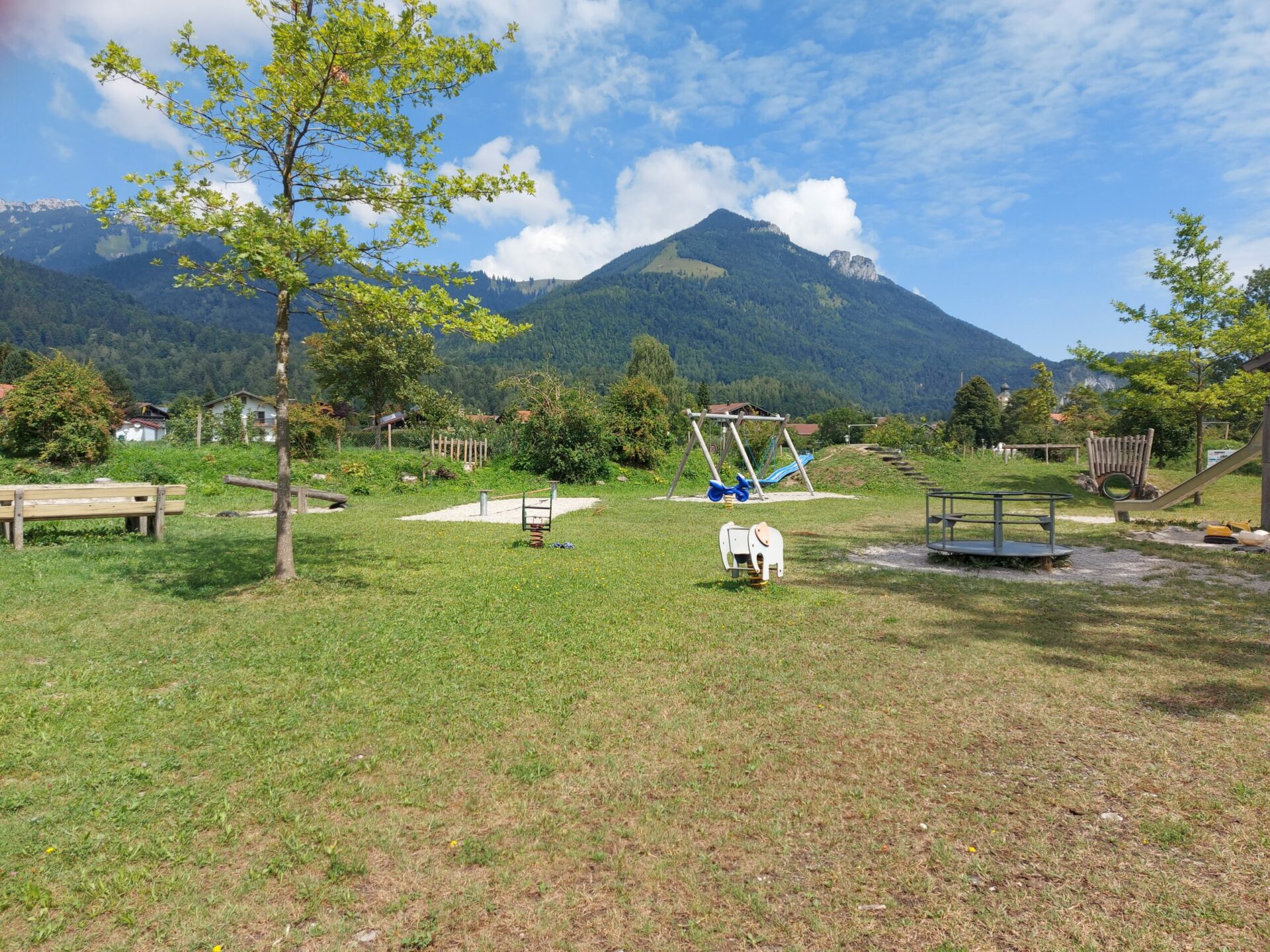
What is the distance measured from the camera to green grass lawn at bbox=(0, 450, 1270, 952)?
2613 millimetres

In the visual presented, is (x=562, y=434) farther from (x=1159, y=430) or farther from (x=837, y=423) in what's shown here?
(x=837, y=423)

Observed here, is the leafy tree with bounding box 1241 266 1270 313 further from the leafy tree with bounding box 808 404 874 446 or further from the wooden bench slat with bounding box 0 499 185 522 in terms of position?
the wooden bench slat with bounding box 0 499 185 522

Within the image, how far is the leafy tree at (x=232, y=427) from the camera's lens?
80.6ft

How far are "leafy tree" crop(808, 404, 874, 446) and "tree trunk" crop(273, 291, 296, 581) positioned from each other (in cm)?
5921

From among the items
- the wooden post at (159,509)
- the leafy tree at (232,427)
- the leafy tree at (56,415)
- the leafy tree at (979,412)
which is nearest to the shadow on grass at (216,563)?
the wooden post at (159,509)

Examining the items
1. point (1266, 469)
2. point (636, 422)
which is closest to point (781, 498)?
point (636, 422)

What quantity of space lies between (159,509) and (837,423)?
7543 centimetres

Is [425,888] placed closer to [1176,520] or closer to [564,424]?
[1176,520]

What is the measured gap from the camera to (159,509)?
426 inches

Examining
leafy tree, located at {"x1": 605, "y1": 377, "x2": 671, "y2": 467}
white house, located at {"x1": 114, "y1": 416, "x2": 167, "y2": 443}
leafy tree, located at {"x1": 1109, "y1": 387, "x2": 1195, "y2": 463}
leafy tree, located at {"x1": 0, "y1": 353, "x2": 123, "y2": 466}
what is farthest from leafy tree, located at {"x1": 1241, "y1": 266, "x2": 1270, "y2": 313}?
white house, located at {"x1": 114, "y1": 416, "x2": 167, "y2": 443}

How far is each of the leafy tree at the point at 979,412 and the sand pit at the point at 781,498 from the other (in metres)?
41.9

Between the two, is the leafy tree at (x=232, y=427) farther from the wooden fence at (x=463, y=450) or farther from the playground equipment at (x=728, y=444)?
the playground equipment at (x=728, y=444)

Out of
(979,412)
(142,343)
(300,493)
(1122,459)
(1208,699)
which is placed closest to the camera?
(1208,699)

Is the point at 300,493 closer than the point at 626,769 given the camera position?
No
